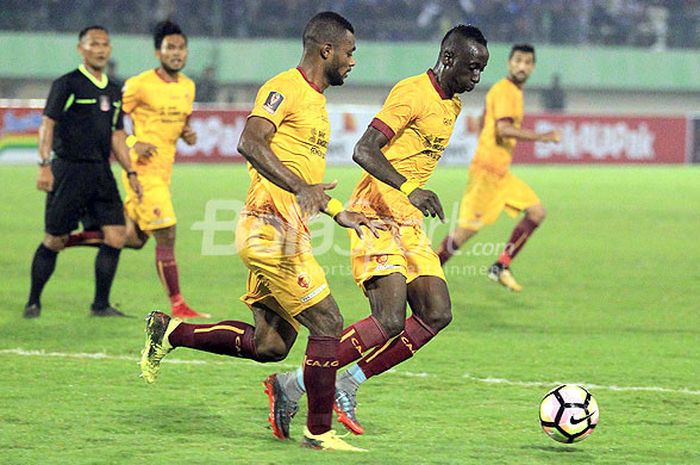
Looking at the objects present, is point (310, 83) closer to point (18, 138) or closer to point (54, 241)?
point (54, 241)

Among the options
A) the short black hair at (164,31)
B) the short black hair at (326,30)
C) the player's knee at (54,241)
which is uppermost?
the short black hair at (164,31)

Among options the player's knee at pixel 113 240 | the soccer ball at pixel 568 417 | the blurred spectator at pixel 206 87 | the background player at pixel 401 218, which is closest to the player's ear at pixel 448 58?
the background player at pixel 401 218

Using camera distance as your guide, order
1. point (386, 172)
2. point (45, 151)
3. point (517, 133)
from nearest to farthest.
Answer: point (386, 172) < point (45, 151) < point (517, 133)

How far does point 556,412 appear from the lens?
247 inches

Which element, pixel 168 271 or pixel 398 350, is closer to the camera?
pixel 398 350

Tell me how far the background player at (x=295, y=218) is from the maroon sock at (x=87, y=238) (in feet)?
Result: 14.0

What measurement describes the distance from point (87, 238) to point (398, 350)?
4.42 m


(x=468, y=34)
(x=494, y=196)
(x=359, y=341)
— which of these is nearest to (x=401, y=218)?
(x=359, y=341)

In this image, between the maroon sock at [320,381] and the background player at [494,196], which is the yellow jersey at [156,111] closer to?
the background player at [494,196]

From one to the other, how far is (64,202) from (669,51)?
3435 centimetres

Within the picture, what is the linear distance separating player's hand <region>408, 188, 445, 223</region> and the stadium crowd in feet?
104

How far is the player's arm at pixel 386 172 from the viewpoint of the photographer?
6.49m

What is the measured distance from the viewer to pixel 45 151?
10.1 metres

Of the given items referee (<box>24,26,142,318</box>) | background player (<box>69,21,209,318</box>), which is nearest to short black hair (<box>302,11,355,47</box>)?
referee (<box>24,26,142,318</box>)
